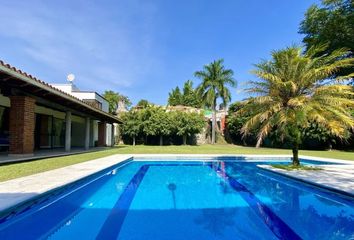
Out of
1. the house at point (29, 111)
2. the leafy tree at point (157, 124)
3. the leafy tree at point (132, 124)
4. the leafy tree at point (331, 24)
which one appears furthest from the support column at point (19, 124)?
the leafy tree at point (331, 24)

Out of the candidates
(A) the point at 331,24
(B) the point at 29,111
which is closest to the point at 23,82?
(B) the point at 29,111

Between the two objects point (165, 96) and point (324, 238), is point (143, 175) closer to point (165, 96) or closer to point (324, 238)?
point (324, 238)

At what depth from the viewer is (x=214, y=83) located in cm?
3453

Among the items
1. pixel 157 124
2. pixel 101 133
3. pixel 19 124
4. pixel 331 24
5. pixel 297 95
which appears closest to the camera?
pixel 297 95

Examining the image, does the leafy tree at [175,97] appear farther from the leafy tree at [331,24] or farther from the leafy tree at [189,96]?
the leafy tree at [331,24]

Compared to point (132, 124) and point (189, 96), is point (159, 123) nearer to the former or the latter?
point (132, 124)

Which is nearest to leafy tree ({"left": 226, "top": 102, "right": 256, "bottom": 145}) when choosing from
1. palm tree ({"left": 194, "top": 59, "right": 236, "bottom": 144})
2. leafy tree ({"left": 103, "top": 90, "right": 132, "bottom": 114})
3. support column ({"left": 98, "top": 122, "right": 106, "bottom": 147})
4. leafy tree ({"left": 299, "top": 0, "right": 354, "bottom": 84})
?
palm tree ({"left": 194, "top": 59, "right": 236, "bottom": 144})

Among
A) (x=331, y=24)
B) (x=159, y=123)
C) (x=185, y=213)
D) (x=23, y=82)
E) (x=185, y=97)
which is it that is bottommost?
(x=185, y=213)

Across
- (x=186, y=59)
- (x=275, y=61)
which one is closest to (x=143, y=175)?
(x=275, y=61)

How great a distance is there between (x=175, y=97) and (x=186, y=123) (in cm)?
2311

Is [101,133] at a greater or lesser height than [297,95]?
lesser

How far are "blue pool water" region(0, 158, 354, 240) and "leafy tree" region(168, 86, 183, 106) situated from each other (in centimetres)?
4538

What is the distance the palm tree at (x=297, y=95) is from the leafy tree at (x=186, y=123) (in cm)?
2071

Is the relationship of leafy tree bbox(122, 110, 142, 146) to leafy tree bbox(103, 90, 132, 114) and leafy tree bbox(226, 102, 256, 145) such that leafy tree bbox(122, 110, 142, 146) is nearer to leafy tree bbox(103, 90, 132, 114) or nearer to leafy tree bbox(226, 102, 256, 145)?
leafy tree bbox(226, 102, 256, 145)
